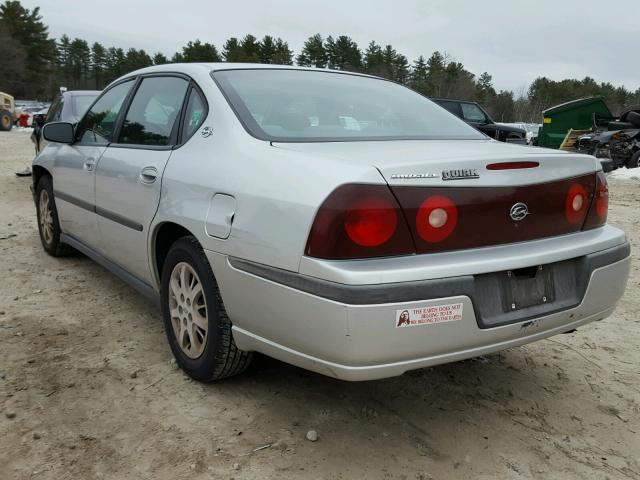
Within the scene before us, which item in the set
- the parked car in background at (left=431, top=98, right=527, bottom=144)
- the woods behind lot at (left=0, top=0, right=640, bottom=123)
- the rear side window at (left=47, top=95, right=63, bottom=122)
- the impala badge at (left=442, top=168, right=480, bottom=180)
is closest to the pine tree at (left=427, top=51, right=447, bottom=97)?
the woods behind lot at (left=0, top=0, right=640, bottom=123)

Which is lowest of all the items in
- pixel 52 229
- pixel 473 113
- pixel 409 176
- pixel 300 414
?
pixel 300 414

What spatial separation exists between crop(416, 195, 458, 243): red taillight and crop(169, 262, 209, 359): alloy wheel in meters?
1.07

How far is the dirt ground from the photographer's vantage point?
7.25 ft

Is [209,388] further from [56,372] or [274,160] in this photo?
[274,160]

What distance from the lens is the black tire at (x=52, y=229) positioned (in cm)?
475

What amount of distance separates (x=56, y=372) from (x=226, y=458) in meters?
1.21

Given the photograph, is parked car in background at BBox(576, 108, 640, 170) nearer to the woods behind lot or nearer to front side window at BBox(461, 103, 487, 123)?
front side window at BBox(461, 103, 487, 123)

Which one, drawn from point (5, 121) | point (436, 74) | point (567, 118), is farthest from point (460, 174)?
point (436, 74)

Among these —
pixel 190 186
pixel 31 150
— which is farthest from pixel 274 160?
pixel 31 150

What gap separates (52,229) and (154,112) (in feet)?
7.26

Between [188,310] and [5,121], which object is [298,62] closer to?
[5,121]

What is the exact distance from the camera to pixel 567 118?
1731cm

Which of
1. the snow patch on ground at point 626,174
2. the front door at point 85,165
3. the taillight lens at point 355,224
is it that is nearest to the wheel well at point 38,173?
the front door at point 85,165

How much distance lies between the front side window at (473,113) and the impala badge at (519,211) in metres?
13.3
